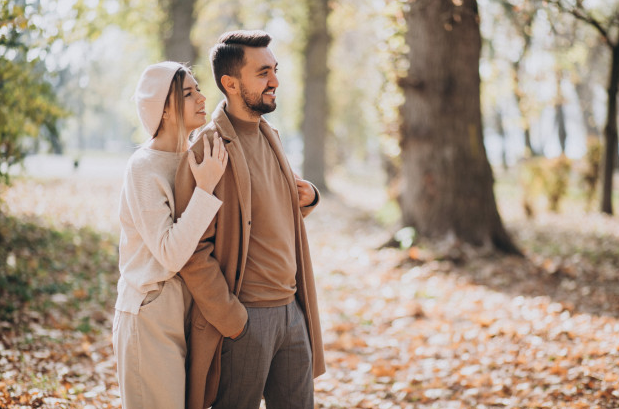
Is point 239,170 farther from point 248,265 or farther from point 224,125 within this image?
point 248,265

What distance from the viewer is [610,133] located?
1358 cm

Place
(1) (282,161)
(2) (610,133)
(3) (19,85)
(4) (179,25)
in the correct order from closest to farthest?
1. (1) (282,161)
2. (3) (19,85)
3. (2) (610,133)
4. (4) (179,25)

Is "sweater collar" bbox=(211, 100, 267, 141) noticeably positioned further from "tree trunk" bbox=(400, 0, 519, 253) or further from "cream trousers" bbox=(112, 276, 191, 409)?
"tree trunk" bbox=(400, 0, 519, 253)

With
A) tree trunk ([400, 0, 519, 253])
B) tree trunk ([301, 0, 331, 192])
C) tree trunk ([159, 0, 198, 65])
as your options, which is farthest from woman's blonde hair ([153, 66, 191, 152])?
tree trunk ([301, 0, 331, 192])

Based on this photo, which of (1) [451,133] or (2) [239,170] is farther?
(1) [451,133]

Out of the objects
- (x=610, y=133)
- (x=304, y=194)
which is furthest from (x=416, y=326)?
(x=610, y=133)

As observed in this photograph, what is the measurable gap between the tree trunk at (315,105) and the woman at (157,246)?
19217 millimetres

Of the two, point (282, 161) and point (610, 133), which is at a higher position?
point (610, 133)

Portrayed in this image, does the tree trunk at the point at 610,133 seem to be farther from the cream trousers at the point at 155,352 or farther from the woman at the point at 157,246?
the cream trousers at the point at 155,352

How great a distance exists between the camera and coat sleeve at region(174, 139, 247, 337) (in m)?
2.59

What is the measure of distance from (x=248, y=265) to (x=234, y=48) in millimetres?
1038

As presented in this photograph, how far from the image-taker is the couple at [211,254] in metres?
2.61

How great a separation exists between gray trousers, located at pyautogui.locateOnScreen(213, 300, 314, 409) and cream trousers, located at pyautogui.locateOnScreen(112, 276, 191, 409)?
0.23 m

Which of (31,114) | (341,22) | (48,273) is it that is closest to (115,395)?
(48,273)
